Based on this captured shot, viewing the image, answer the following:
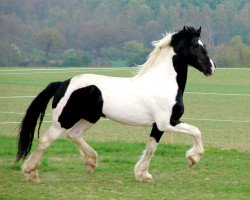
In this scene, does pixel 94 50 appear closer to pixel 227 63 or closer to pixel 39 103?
pixel 227 63

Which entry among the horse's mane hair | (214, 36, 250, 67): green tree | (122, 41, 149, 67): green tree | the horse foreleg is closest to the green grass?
the horse foreleg

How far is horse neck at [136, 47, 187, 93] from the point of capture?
909cm

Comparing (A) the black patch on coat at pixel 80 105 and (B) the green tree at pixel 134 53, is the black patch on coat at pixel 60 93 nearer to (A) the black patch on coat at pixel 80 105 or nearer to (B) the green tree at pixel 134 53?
(A) the black patch on coat at pixel 80 105

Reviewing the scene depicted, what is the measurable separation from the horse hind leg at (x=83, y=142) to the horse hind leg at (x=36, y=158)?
458 millimetres

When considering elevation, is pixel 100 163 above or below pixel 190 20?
above

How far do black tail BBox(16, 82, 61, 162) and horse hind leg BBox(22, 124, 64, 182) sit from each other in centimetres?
15

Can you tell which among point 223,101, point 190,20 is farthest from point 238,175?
point 190,20

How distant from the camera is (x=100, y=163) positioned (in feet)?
34.8

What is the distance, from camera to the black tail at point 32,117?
9.08 meters

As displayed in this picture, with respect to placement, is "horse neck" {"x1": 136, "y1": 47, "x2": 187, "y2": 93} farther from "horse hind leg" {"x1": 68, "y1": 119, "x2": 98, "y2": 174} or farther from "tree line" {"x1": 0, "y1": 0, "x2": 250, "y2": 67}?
"tree line" {"x1": 0, "y1": 0, "x2": 250, "y2": 67}

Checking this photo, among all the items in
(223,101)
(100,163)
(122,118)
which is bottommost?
(223,101)

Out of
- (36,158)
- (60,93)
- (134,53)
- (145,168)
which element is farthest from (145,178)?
(134,53)

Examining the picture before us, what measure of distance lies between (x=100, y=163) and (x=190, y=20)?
1627 inches

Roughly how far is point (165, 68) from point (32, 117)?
4.84ft
